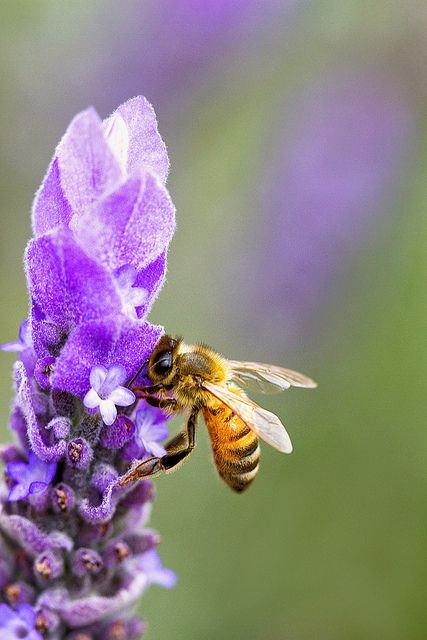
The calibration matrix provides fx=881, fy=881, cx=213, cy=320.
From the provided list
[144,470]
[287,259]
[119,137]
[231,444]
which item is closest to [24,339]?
[144,470]

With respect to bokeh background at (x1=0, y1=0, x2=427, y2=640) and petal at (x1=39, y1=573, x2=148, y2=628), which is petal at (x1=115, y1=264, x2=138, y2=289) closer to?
petal at (x1=39, y1=573, x2=148, y2=628)

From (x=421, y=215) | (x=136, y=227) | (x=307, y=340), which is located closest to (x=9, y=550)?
(x=136, y=227)

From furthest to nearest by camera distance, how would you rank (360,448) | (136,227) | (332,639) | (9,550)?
(360,448) < (332,639) < (9,550) < (136,227)

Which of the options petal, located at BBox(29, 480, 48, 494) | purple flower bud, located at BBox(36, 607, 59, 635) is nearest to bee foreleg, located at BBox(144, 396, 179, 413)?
petal, located at BBox(29, 480, 48, 494)

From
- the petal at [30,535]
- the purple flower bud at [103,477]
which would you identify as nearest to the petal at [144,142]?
the purple flower bud at [103,477]

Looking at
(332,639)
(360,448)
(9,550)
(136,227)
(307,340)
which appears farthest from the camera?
(307,340)

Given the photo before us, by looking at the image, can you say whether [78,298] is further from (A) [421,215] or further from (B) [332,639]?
(A) [421,215]

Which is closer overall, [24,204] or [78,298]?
[78,298]
